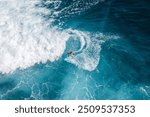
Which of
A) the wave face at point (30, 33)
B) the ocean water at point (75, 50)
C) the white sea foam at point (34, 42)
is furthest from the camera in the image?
the wave face at point (30, 33)

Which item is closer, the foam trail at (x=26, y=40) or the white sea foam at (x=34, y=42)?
the white sea foam at (x=34, y=42)

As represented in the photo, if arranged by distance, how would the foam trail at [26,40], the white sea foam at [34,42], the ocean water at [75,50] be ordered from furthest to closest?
the foam trail at [26,40] < the white sea foam at [34,42] < the ocean water at [75,50]

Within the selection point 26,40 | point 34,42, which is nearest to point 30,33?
point 26,40

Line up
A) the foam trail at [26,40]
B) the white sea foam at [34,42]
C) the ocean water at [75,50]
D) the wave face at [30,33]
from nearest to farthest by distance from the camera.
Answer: the ocean water at [75,50] → the white sea foam at [34,42] → the foam trail at [26,40] → the wave face at [30,33]

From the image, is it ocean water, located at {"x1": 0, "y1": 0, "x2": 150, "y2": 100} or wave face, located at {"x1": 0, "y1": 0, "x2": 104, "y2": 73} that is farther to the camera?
wave face, located at {"x1": 0, "y1": 0, "x2": 104, "y2": 73}

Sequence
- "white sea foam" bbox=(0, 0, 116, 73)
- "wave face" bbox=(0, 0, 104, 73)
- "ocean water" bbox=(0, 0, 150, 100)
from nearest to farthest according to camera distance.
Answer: "ocean water" bbox=(0, 0, 150, 100) → "white sea foam" bbox=(0, 0, 116, 73) → "wave face" bbox=(0, 0, 104, 73)

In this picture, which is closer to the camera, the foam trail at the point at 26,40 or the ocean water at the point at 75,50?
the ocean water at the point at 75,50

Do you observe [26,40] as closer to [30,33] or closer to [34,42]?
[34,42]
